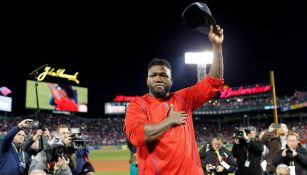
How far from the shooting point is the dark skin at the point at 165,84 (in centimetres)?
234

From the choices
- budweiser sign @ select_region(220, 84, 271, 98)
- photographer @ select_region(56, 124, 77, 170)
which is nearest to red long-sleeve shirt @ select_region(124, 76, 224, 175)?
photographer @ select_region(56, 124, 77, 170)

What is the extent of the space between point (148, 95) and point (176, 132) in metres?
0.45

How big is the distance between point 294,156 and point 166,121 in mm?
4494

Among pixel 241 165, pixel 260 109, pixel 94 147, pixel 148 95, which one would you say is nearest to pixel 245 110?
pixel 260 109

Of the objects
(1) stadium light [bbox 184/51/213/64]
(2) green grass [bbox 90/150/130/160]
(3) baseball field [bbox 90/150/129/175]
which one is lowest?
(2) green grass [bbox 90/150/130/160]

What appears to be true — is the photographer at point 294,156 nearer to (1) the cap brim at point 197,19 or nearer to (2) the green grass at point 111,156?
(1) the cap brim at point 197,19

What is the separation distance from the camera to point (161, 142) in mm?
2426

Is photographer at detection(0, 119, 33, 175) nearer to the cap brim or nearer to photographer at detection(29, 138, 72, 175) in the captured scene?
photographer at detection(29, 138, 72, 175)

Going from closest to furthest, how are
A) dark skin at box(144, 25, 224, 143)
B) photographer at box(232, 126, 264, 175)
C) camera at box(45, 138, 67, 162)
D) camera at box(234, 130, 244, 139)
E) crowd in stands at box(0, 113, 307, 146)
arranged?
dark skin at box(144, 25, 224, 143), camera at box(45, 138, 67, 162), camera at box(234, 130, 244, 139), photographer at box(232, 126, 264, 175), crowd in stands at box(0, 113, 307, 146)

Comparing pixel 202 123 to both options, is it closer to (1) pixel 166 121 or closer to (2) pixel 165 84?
(2) pixel 165 84

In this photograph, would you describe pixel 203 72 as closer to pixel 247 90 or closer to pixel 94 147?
pixel 94 147

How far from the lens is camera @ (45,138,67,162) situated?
4816mm

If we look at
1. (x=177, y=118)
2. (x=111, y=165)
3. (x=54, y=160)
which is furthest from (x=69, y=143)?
(x=111, y=165)

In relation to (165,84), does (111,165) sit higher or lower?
lower
